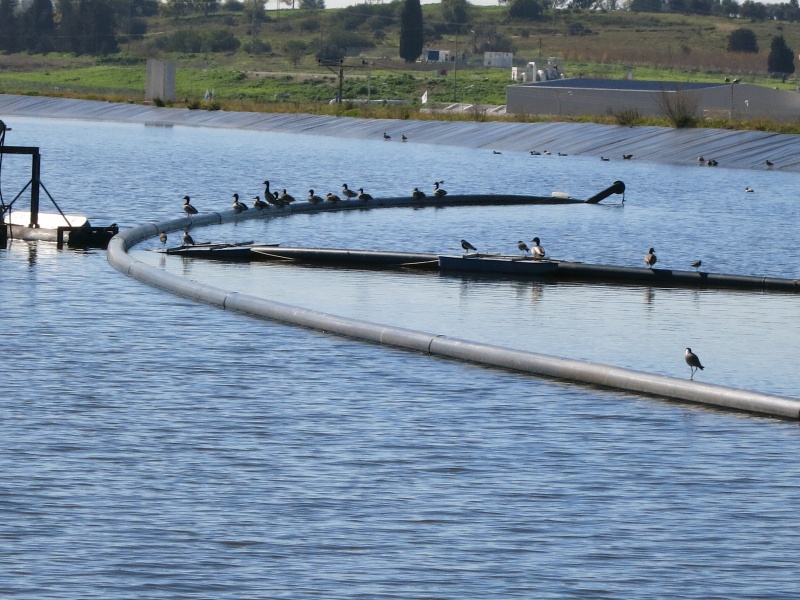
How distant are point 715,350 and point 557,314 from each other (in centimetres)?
399

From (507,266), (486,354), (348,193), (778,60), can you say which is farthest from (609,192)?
(778,60)

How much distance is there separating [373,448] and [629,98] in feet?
326

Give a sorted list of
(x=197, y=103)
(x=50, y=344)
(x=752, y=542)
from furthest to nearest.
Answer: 1. (x=197, y=103)
2. (x=50, y=344)
3. (x=752, y=542)

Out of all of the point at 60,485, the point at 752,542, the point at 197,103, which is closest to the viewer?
the point at 752,542

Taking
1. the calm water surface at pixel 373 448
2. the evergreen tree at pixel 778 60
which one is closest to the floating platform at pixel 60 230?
the calm water surface at pixel 373 448

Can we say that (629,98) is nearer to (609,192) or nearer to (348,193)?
(609,192)

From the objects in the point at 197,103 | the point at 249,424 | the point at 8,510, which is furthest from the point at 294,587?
the point at 197,103

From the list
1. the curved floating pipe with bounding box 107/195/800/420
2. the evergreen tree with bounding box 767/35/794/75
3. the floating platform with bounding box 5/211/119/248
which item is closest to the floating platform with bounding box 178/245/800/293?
the floating platform with bounding box 5/211/119/248

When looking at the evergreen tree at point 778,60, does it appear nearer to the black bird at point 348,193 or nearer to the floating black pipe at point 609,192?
the floating black pipe at point 609,192

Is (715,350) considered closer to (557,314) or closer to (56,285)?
(557,314)

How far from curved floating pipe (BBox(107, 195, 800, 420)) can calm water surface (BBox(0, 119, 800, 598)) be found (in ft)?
0.87

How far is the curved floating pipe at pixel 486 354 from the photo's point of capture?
61.1 feet

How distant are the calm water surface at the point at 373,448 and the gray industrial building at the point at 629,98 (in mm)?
80997

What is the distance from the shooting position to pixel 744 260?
3841 cm
